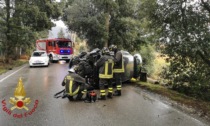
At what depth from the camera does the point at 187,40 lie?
9516mm

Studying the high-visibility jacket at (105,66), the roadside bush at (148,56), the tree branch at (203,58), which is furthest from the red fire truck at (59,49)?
the high-visibility jacket at (105,66)

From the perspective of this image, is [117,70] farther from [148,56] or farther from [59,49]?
[148,56]

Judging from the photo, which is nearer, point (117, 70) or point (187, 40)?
point (117, 70)

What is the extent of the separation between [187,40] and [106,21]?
16.7 metres

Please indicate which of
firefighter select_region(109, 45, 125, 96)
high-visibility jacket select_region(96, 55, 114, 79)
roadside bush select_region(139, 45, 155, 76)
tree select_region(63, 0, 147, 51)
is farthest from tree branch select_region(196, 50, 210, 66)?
roadside bush select_region(139, 45, 155, 76)

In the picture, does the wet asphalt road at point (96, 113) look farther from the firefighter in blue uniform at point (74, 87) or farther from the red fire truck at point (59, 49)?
the red fire truck at point (59, 49)

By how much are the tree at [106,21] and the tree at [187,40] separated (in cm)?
1413

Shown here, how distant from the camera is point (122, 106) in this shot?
754cm

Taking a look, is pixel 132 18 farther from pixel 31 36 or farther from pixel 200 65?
pixel 200 65

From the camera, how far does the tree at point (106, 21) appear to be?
25.3m

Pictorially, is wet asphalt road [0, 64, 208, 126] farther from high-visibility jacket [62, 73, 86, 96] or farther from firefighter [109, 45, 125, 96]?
firefighter [109, 45, 125, 96]

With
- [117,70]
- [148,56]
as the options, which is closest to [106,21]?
[148,56]

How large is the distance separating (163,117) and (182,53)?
430 cm

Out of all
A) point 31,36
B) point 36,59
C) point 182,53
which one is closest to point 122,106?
point 182,53
